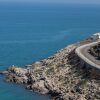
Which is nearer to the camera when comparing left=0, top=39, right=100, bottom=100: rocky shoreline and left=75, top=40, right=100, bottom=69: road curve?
left=0, top=39, right=100, bottom=100: rocky shoreline

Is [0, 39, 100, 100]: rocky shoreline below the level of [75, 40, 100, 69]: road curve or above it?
below

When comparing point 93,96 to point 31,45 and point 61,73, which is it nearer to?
point 61,73

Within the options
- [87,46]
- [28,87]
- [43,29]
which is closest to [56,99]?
[28,87]

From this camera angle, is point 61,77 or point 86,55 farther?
point 86,55

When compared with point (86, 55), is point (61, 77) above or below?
below
